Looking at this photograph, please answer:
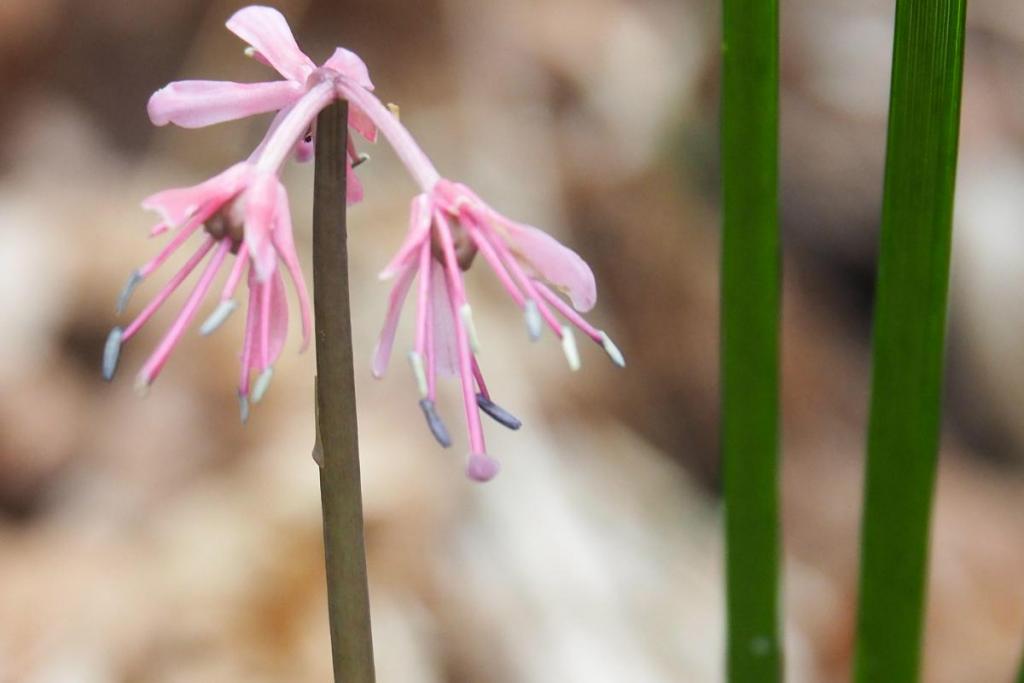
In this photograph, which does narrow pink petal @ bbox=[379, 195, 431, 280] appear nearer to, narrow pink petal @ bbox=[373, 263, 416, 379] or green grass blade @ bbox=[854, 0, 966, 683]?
narrow pink petal @ bbox=[373, 263, 416, 379]

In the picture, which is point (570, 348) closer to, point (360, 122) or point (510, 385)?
point (360, 122)

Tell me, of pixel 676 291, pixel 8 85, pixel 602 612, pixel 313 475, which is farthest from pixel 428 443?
pixel 8 85

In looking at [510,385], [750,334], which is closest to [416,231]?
[750,334]

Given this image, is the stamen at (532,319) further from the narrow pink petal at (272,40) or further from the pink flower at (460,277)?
the narrow pink petal at (272,40)

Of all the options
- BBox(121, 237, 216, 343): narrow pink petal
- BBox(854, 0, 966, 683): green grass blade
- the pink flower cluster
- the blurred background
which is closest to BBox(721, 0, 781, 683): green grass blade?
A: BBox(854, 0, 966, 683): green grass blade

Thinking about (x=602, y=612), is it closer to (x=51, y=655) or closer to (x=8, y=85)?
(x=51, y=655)

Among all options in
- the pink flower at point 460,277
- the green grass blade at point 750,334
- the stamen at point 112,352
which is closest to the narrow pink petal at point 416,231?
the pink flower at point 460,277
